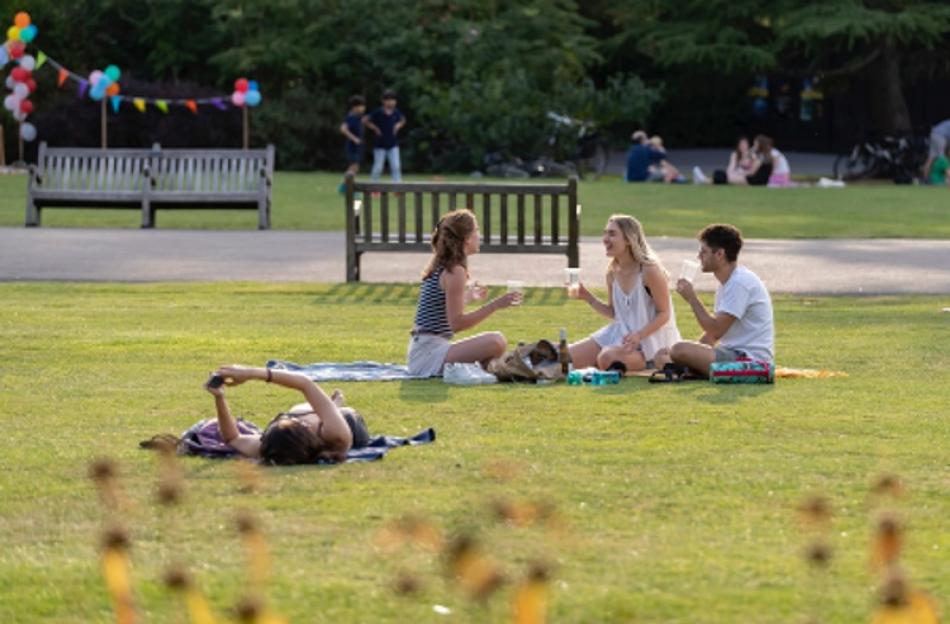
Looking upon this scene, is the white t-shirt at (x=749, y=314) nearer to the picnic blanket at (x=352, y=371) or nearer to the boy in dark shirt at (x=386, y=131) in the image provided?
the picnic blanket at (x=352, y=371)

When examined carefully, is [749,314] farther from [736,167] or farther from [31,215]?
[736,167]

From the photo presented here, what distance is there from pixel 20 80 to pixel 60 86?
314cm

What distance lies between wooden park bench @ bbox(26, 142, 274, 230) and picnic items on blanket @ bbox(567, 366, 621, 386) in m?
14.5

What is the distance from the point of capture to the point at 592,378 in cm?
1120

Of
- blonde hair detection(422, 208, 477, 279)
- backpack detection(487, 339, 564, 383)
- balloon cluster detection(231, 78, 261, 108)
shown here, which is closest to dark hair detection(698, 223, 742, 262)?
backpack detection(487, 339, 564, 383)

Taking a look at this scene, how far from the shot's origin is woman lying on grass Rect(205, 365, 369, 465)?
8.09 m

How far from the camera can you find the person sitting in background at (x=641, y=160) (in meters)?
37.3

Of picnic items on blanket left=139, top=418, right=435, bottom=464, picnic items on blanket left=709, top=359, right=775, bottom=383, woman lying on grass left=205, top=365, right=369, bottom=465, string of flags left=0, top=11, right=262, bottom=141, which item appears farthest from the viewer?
string of flags left=0, top=11, right=262, bottom=141

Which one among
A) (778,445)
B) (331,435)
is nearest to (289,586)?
(331,435)

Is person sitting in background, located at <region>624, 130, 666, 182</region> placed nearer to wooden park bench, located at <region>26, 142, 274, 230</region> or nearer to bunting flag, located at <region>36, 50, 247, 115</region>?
bunting flag, located at <region>36, 50, 247, 115</region>

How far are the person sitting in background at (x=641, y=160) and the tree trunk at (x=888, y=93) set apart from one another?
27.6ft

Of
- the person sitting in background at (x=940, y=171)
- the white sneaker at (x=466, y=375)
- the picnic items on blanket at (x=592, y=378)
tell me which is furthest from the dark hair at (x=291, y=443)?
the person sitting in background at (x=940, y=171)

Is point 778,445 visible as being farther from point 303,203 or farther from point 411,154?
point 411,154

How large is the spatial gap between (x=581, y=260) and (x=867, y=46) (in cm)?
2624
